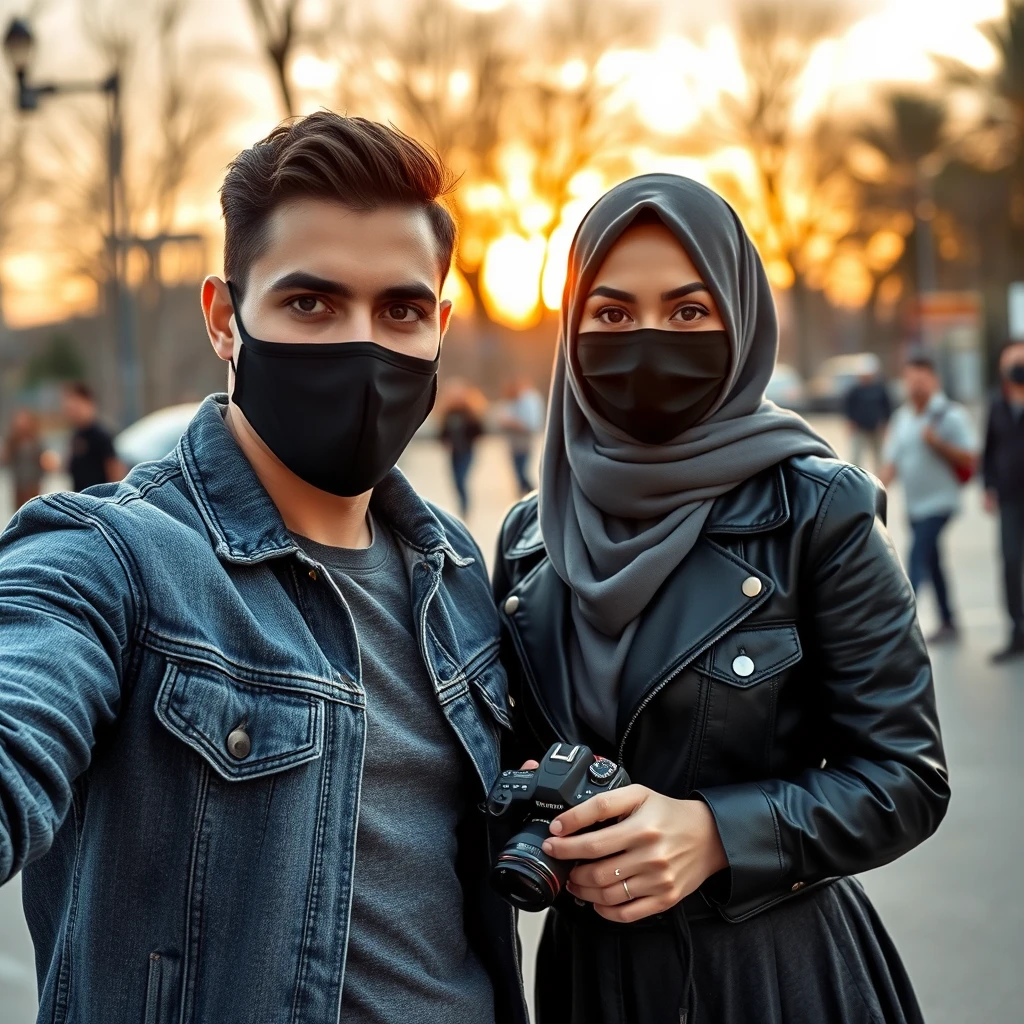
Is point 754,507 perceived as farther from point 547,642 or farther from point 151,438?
point 151,438

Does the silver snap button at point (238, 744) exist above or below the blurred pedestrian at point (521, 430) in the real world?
below

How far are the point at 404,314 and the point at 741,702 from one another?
82 cm

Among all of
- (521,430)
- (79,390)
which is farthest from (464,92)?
(79,390)

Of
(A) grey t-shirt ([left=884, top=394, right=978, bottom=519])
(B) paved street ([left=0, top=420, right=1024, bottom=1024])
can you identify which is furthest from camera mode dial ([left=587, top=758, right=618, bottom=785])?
(A) grey t-shirt ([left=884, top=394, right=978, bottom=519])

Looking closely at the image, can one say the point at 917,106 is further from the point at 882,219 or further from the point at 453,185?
the point at 453,185

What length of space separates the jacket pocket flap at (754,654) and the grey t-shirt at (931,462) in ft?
23.2

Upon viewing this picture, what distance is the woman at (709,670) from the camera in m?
1.87

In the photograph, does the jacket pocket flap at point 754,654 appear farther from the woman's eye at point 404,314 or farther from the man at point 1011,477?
the man at point 1011,477

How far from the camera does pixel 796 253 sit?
40406mm

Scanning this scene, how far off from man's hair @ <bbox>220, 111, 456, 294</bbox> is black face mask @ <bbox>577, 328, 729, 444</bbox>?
45 cm

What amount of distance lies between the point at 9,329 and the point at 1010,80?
29603 mm

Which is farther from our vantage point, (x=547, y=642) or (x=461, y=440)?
(x=461, y=440)

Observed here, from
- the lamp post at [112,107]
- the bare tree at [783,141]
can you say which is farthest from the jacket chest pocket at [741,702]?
the bare tree at [783,141]

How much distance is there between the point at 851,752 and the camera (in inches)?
77.0
